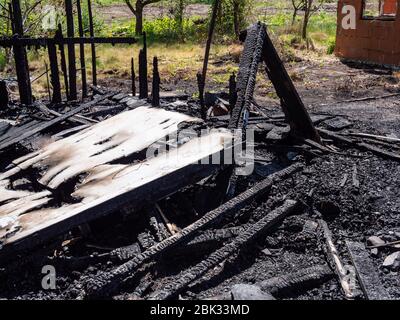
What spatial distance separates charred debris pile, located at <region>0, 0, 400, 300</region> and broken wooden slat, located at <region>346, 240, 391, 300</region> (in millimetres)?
14

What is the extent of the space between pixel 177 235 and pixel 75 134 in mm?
2616

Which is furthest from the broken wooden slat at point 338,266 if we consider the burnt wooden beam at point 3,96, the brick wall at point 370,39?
the brick wall at point 370,39

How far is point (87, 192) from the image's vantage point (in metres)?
4.35

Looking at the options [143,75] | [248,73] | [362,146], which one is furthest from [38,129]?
[362,146]

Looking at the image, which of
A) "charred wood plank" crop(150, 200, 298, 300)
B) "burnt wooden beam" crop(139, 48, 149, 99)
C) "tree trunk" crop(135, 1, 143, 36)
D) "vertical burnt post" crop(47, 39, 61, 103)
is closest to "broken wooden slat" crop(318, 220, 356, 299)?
"charred wood plank" crop(150, 200, 298, 300)

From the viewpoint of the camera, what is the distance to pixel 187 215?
16.2 feet

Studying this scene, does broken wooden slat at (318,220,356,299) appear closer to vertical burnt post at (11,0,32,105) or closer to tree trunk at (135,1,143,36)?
vertical burnt post at (11,0,32,105)

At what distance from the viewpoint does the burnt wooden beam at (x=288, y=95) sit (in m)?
6.45

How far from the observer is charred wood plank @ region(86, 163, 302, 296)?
3713 millimetres

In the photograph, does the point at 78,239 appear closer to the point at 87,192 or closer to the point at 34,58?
the point at 87,192

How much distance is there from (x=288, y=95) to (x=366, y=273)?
3223 mm

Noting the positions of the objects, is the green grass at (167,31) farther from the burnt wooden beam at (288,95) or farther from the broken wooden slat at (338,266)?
the broken wooden slat at (338,266)
